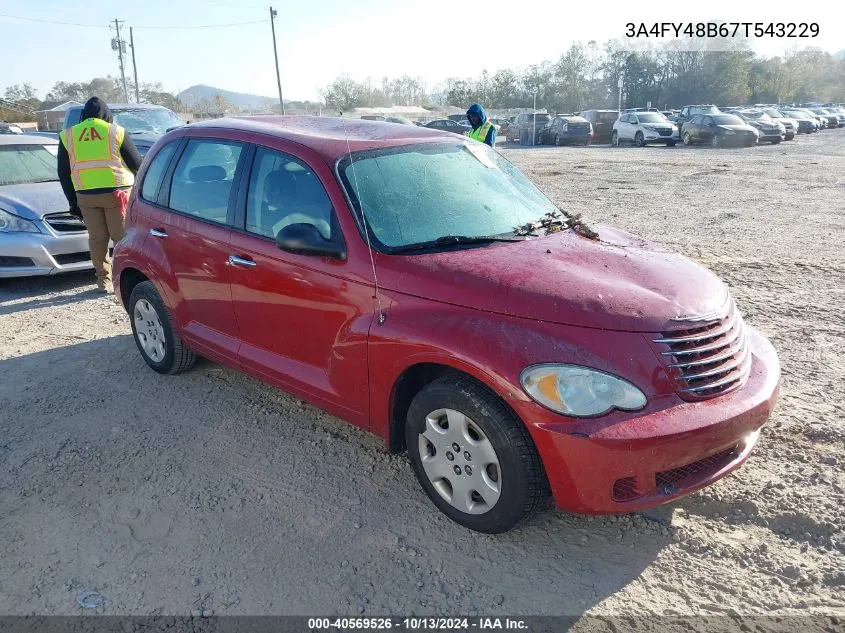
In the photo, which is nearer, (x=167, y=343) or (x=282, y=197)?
(x=282, y=197)

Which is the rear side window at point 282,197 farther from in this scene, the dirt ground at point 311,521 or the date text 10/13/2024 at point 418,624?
the date text 10/13/2024 at point 418,624

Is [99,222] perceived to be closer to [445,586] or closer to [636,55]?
[445,586]

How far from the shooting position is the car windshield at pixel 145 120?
12898 mm

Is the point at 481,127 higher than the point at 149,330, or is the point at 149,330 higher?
the point at 481,127

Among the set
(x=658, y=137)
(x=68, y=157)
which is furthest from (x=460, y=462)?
(x=658, y=137)

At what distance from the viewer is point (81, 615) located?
8.87 feet

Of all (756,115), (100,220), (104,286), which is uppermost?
(756,115)

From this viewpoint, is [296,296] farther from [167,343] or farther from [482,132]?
[482,132]

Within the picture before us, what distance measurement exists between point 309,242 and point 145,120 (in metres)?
11.5

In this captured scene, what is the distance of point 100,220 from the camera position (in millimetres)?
7234

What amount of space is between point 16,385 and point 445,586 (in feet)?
12.3

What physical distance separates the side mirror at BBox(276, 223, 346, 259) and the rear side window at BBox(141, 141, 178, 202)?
1.84 m

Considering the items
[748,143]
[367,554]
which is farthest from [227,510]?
[748,143]

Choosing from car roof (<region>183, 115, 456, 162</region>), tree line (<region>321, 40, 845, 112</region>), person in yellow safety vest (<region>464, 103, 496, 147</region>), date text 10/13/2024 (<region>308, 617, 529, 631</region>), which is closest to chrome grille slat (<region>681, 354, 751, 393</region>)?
date text 10/13/2024 (<region>308, 617, 529, 631</region>)
